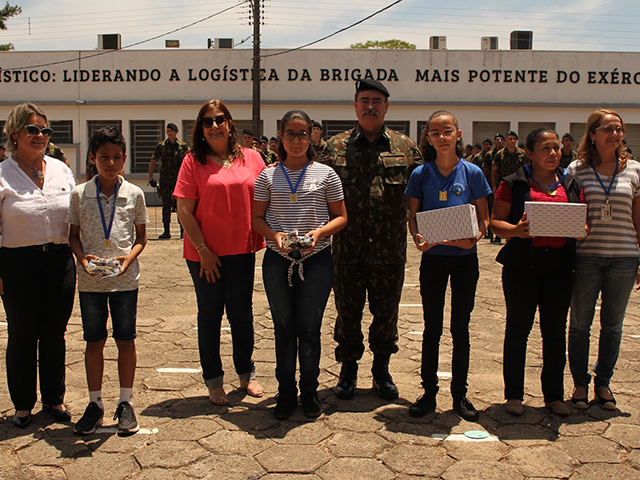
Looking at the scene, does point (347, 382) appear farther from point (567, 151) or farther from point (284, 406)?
point (567, 151)

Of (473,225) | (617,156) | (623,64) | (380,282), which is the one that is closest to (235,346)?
(380,282)

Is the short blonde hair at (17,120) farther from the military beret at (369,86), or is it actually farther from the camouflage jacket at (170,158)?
the camouflage jacket at (170,158)

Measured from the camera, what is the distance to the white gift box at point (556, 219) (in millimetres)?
3941

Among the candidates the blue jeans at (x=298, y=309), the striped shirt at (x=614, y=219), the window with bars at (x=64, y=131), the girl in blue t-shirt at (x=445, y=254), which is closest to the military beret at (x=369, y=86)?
the girl in blue t-shirt at (x=445, y=254)

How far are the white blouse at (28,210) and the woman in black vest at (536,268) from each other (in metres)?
2.74

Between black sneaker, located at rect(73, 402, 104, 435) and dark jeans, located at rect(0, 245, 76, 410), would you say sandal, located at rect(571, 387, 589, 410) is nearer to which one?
black sneaker, located at rect(73, 402, 104, 435)

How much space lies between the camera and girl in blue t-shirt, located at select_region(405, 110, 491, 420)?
4.12 meters

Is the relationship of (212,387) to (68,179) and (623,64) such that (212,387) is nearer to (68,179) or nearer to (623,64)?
(68,179)

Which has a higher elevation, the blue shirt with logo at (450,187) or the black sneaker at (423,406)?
the blue shirt with logo at (450,187)

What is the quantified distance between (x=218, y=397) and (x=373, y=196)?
1709 millimetres


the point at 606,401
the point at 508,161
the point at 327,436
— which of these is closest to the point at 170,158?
the point at 508,161

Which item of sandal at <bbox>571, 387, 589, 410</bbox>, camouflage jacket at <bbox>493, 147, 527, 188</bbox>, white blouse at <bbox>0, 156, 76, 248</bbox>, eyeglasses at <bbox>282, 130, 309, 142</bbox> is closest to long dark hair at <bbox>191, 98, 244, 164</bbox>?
eyeglasses at <bbox>282, 130, 309, 142</bbox>

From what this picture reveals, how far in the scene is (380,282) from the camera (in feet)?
14.7

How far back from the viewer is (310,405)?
4.21 m
